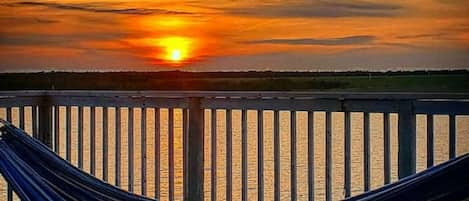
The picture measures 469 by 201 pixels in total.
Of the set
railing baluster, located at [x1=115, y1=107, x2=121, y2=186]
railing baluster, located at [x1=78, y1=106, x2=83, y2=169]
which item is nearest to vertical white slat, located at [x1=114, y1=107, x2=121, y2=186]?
railing baluster, located at [x1=115, y1=107, x2=121, y2=186]

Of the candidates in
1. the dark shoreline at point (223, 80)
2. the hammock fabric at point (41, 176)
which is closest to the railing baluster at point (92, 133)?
the hammock fabric at point (41, 176)

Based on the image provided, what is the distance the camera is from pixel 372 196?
314 cm

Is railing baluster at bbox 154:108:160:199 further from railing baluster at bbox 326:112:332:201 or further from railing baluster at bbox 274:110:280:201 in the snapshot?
railing baluster at bbox 326:112:332:201

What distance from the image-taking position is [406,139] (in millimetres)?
3678

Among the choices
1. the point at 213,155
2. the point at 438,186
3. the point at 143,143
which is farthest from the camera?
the point at 143,143

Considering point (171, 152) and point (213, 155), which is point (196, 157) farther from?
point (171, 152)

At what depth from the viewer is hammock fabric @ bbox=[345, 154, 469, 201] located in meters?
2.96

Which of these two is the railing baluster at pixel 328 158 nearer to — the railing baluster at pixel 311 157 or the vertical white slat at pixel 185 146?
the railing baluster at pixel 311 157

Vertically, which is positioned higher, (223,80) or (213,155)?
(223,80)

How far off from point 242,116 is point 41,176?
3.51 feet

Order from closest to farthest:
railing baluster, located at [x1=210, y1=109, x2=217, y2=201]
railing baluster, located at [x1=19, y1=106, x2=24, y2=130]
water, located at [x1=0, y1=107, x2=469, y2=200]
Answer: railing baluster, located at [x1=210, y1=109, x2=217, y2=201] < railing baluster, located at [x1=19, y1=106, x2=24, y2=130] < water, located at [x1=0, y1=107, x2=469, y2=200]

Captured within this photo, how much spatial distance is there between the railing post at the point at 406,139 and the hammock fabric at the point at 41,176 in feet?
4.06

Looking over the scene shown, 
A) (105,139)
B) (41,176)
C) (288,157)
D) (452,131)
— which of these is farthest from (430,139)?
(288,157)

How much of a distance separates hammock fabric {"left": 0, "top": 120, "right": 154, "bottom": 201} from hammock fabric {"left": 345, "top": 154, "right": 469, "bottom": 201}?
1313 mm
